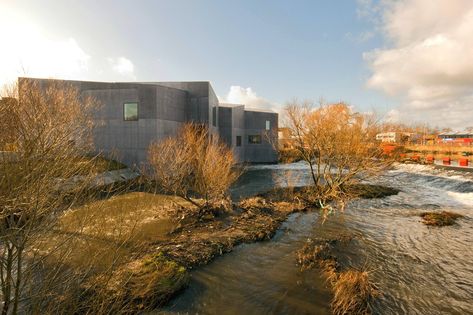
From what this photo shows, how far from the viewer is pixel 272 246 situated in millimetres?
9648

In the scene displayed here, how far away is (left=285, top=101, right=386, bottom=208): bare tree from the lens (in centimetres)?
1422

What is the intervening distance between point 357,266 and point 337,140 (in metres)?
8.32

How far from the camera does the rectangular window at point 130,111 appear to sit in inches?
902

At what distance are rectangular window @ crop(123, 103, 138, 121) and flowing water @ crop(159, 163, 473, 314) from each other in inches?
674

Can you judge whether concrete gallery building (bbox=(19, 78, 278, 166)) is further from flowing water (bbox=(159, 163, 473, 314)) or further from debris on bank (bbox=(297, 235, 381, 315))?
debris on bank (bbox=(297, 235, 381, 315))

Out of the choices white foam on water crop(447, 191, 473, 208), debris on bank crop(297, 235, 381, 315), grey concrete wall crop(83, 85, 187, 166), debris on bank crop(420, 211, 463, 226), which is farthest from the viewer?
grey concrete wall crop(83, 85, 187, 166)

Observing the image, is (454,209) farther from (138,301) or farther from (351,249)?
(138,301)

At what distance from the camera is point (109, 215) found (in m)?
11.2

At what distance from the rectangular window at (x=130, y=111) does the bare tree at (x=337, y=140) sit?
13.9m

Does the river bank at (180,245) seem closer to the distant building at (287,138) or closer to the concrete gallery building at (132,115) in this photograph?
the distant building at (287,138)

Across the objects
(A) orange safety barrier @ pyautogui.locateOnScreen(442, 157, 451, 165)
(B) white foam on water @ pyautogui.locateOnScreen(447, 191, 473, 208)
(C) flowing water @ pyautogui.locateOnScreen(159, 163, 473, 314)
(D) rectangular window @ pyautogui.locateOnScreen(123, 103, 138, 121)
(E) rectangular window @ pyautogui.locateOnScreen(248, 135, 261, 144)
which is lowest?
(C) flowing water @ pyautogui.locateOnScreen(159, 163, 473, 314)

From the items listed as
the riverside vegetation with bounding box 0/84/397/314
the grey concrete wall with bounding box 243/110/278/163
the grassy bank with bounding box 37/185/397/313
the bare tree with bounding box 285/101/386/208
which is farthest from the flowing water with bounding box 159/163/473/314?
the grey concrete wall with bounding box 243/110/278/163

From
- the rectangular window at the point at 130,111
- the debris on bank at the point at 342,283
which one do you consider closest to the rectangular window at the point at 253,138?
the rectangular window at the point at 130,111

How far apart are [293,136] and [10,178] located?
50.2ft
